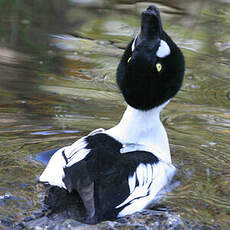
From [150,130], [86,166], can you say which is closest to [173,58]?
[150,130]

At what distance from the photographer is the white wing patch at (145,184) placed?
4197mm

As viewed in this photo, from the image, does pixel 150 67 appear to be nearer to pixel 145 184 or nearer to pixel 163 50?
pixel 163 50

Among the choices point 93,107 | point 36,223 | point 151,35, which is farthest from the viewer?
point 93,107

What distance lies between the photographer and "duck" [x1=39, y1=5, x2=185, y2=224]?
13.3 feet

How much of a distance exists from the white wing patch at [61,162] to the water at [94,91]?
0.46 feet

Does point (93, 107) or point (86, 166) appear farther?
point (93, 107)

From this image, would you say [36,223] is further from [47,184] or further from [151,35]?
[151,35]

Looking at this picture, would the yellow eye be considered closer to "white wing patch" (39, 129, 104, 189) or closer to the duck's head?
the duck's head

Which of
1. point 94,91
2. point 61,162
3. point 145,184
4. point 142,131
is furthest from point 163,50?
point 94,91

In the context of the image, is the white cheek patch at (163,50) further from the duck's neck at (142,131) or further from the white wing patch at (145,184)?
the white wing patch at (145,184)

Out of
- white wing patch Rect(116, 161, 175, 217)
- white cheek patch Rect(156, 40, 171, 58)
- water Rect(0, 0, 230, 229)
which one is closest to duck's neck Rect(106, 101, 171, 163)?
white wing patch Rect(116, 161, 175, 217)

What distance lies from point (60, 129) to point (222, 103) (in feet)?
6.30

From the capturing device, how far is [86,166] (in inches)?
164

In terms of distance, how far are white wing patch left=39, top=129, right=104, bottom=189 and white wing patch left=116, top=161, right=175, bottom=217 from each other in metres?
0.41
